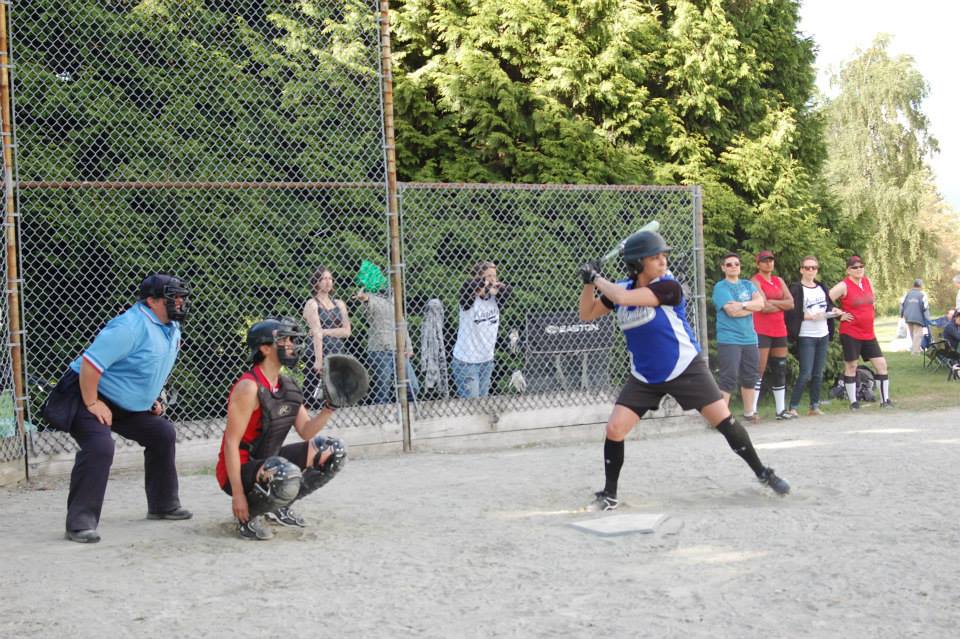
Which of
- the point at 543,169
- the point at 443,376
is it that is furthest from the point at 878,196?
the point at 443,376

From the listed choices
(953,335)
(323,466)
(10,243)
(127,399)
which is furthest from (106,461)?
(953,335)

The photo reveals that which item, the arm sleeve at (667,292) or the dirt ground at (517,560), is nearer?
the dirt ground at (517,560)

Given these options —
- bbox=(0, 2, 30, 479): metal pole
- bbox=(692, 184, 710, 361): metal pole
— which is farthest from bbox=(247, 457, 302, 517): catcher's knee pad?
bbox=(692, 184, 710, 361): metal pole

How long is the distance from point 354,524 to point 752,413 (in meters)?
6.28

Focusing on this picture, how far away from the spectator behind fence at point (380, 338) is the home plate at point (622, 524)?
3578 millimetres

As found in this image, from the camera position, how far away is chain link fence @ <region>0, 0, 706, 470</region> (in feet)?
30.9

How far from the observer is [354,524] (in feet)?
20.0

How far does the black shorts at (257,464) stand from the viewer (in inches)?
220

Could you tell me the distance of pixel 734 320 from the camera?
35.3ft

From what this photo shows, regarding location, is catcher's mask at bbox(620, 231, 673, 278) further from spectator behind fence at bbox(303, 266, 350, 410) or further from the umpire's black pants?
spectator behind fence at bbox(303, 266, 350, 410)

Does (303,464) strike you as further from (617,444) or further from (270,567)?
(617,444)

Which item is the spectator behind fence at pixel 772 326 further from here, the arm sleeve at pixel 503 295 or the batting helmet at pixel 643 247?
the batting helmet at pixel 643 247

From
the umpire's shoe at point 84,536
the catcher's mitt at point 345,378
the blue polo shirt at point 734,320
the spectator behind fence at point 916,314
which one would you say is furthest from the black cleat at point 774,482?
the spectator behind fence at point 916,314

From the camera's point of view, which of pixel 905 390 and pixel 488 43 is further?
pixel 905 390
